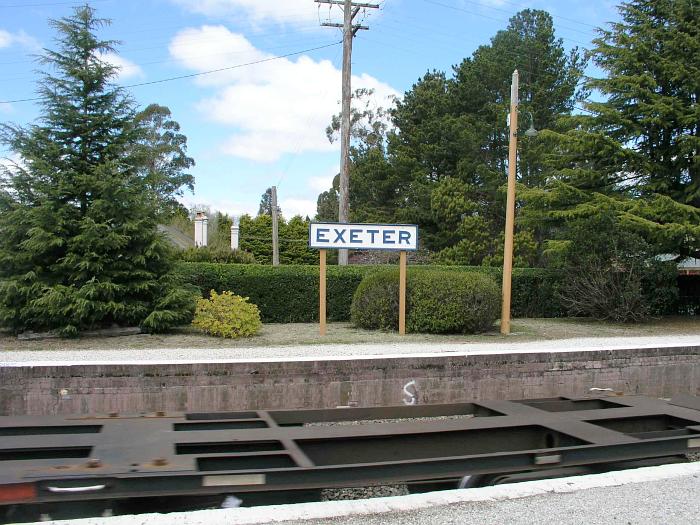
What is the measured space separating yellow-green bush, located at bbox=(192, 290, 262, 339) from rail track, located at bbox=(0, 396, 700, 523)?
A: 7.31 m

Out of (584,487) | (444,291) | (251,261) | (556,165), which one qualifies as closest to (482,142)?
(556,165)

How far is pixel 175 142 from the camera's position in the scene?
5897 centimetres

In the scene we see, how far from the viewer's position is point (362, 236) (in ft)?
47.2

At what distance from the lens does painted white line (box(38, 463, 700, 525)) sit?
4020 mm

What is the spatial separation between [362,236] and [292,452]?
951 centimetres

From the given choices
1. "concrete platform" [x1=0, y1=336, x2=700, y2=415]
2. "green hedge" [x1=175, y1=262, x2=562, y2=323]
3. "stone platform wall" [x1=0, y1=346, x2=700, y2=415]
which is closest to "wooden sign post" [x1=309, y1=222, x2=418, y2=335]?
"green hedge" [x1=175, y1=262, x2=562, y2=323]

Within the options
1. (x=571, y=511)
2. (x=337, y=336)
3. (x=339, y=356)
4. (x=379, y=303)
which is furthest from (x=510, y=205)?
(x=571, y=511)

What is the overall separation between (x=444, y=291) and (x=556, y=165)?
929 centimetres

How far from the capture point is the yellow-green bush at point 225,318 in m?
13.8

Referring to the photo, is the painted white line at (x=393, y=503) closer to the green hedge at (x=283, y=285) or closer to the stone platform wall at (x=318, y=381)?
the stone platform wall at (x=318, y=381)

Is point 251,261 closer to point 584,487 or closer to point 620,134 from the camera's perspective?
point 620,134

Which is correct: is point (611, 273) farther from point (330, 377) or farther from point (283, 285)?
point (330, 377)

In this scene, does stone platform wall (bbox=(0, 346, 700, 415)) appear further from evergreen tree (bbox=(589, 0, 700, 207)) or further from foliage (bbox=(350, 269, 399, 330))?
evergreen tree (bbox=(589, 0, 700, 207))

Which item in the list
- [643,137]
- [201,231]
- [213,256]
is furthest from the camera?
[201,231]
